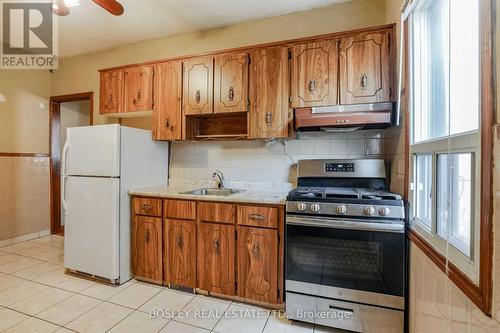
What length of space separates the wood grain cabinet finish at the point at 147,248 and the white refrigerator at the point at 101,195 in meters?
0.09

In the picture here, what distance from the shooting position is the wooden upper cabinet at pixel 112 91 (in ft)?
9.20

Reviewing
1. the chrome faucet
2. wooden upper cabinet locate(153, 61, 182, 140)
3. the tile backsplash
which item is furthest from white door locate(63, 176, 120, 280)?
the chrome faucet

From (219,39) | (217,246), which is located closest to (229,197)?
(217,246)

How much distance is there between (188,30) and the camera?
289 centimetres

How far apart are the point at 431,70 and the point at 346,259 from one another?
4.27ft

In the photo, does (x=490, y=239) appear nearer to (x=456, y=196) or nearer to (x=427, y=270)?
(x=456, y=196)

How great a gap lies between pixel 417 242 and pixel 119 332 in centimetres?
203

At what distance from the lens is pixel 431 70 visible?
145 centimetres

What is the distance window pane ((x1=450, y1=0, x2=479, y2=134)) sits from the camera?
96 cm

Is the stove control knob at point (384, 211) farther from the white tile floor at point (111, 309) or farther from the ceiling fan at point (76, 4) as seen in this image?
the ceiling fan at point (76, 4)

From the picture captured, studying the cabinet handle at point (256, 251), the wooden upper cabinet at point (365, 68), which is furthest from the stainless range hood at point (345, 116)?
the cabinet handle at point (256, 251)

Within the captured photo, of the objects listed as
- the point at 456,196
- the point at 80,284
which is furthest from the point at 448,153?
the point at 80,284

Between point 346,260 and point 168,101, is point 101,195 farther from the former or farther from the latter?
point 346,260

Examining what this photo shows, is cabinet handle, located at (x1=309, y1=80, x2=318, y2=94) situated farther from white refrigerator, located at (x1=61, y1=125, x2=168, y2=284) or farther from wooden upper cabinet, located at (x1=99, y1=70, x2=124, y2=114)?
wooden upper cabinet, located at (x1=99, y1=70, x2=124, y2=114)
